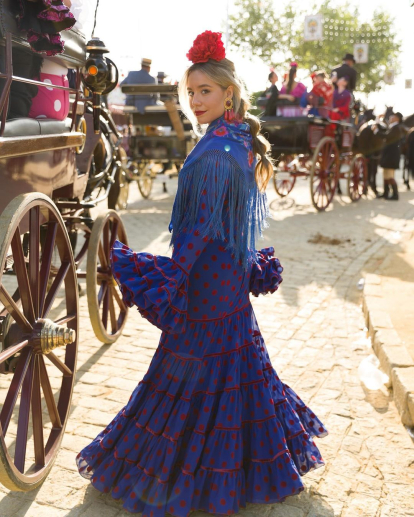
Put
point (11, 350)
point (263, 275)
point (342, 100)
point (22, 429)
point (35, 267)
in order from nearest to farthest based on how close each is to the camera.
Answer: point (11, 350) → point (22, 429) → point (35, 267) → point (263, 275) → point (342, 100)

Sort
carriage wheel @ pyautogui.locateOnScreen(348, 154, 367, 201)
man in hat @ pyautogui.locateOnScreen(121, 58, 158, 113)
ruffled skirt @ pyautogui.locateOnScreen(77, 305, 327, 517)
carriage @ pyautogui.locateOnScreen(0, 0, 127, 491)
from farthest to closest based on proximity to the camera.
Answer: carriage wheel @ pyautogui.locateOnScreen(348, 154, 367, 201)
man in hat @ pyautogui.locateOnScreen(121, 58, 158, 113)
ruffled skirt @ pyautogui.locateOnScreen(77, 305, 327, 517)
carriage @ pyautogui.locateOnScreen(0, 0, 127, 491)

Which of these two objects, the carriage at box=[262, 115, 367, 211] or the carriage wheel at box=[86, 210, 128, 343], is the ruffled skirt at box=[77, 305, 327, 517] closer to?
the carriage wheel at box=[86, 210, 128, 343]

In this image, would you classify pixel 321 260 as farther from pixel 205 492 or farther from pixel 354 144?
pixel 354 144

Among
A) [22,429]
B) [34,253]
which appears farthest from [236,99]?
[22,429]

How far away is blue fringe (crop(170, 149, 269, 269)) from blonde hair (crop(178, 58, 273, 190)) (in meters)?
0.09

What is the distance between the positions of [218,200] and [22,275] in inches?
35.1

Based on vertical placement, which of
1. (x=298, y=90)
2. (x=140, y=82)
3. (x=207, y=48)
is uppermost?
(x=298, y=90)

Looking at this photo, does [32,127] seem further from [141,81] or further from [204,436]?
[141,81]

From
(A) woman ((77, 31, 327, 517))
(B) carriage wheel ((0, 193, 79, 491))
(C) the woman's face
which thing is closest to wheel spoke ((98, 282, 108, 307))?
(B) carriage wheel ((0, 193, 79, 491))

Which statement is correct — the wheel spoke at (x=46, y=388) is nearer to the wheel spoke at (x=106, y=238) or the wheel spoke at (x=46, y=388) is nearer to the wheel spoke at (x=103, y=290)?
the wheel spoke at (x=103, y=290)

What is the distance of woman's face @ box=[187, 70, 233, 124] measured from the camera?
2416 mm

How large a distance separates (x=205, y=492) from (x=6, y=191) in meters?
1.55

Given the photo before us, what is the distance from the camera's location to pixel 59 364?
2.83 m

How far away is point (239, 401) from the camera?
252 cm
